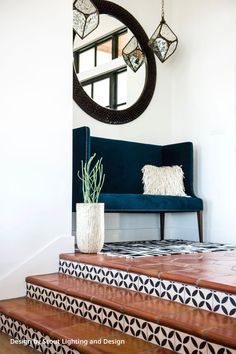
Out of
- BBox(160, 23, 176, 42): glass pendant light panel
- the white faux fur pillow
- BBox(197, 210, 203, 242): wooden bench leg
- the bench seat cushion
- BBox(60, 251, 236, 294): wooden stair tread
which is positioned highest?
BBox(160, 23, 176, 42): glass pendant light panel

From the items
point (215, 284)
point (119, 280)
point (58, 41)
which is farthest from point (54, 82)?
point (215, 284)

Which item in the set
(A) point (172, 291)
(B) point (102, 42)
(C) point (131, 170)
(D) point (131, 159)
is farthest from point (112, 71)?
(A) point (172, 291)

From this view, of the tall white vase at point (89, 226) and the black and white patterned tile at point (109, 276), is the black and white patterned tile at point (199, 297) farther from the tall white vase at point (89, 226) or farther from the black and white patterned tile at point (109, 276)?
the tall white vase at point (89, 226)

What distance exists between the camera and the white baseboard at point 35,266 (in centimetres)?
263

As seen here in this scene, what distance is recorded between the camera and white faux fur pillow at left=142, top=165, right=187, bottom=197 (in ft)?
13.3

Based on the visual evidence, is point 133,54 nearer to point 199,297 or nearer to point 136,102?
point 136,102

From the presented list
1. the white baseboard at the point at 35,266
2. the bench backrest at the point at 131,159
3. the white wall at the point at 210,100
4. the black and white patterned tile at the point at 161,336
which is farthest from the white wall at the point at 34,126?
the white wall at the point at 210,100

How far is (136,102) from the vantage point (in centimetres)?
440

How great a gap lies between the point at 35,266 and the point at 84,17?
239 cm

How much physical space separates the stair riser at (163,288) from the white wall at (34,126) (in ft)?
1.33

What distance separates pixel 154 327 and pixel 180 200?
221 cm

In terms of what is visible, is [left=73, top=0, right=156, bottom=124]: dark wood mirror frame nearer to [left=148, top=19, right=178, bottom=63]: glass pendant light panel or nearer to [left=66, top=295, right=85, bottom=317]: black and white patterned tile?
[left=148, top=19, right=178, bottom=63]: glass pendant light panel

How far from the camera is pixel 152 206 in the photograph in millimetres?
3662

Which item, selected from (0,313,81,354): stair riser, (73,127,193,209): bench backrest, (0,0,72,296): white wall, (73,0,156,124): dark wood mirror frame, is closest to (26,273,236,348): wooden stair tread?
(0,313,81,354): stair riser
